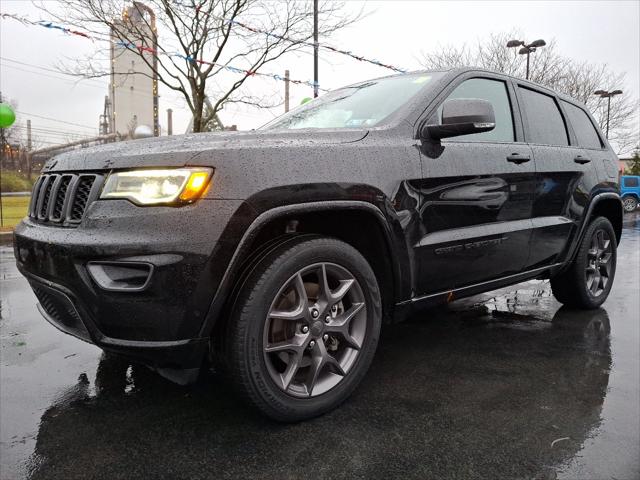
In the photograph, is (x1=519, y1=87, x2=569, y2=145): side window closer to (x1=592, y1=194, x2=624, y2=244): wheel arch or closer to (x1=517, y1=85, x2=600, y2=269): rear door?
(x1=517, y1=85, x2=600, y2=269): rear door

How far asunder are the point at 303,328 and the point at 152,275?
2.43 feet

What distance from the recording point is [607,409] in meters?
2.48

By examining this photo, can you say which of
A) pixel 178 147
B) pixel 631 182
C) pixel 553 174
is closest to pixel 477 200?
pixel 553 174

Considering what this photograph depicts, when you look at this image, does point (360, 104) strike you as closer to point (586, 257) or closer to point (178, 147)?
point (178, 147)

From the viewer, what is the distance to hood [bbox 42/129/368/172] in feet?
6.64

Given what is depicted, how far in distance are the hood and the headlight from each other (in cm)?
4

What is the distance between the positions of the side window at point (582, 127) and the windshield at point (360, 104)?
5.81 feet

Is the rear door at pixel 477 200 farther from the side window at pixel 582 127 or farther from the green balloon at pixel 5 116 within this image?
the green balloon at pixel 5 116

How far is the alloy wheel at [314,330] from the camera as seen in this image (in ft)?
7.33

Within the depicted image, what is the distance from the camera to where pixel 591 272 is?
171 inches

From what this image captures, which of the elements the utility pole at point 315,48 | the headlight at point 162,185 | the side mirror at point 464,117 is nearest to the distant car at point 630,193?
the utility pole at point 315,48

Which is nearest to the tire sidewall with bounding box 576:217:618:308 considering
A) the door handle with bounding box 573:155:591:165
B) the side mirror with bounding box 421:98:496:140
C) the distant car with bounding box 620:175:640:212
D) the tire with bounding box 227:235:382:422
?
the door handle with bounding box 573:155:591:165

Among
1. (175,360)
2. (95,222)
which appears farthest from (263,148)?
(175,360)

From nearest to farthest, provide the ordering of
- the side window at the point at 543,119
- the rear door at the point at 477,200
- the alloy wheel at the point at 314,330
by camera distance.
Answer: the alloy wheel at the point at 314,330 < the rear door at the point at 477,200 < the side window at the point at 543,119
